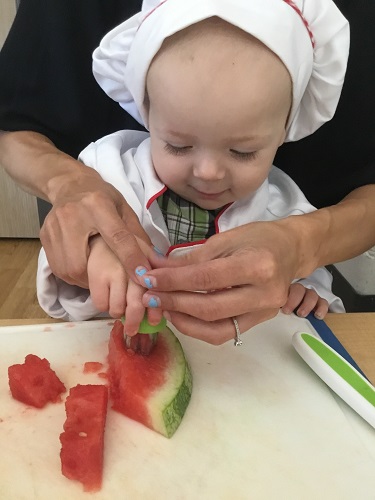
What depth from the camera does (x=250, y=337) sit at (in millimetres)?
890

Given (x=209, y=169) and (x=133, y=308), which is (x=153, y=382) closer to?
(x=133, y=308)

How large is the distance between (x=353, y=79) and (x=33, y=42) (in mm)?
670

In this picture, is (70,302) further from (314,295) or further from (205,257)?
(314,295)

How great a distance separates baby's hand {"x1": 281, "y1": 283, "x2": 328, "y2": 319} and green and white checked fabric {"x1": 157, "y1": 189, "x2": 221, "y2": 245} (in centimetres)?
21

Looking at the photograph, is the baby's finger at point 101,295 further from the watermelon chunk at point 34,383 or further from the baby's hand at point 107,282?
the watermelon chunk at point 34,383

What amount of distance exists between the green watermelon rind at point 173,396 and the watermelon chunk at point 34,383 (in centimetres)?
13

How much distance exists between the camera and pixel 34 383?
71 centimetres

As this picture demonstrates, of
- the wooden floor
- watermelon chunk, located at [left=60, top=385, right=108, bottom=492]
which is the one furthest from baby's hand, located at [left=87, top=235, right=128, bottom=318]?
the wooden floor

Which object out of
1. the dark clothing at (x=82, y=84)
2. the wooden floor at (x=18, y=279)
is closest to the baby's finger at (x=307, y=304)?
the dark clothing at (x=82, y=84)

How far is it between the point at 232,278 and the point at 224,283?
1 cm

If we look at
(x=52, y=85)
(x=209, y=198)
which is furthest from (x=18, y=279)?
(x=209, y=198)

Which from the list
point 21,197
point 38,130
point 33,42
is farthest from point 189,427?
point 21,197

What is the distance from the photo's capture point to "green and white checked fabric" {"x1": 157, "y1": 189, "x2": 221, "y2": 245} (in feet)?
3.45

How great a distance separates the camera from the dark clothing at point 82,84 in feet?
3.67
